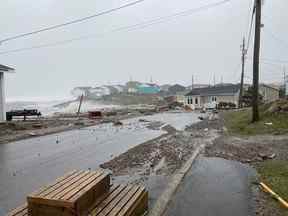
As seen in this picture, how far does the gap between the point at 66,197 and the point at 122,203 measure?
40.3 inches

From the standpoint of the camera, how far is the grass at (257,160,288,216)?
5.83 m

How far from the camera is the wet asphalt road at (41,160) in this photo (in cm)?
699

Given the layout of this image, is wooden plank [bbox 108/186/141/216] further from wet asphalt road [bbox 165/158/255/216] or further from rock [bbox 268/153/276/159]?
rock [bbox 268/153/276/159]

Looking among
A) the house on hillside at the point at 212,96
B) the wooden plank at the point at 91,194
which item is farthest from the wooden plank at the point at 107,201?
the house on hillside at the point at 212,96

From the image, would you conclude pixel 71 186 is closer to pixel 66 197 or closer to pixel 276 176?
pixel 66 197

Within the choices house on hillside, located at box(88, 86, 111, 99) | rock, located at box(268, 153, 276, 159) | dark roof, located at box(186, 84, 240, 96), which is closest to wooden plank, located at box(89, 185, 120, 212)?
A: rock, located at box(268, 153, 276, 159)

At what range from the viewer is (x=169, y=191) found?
20.8 feet

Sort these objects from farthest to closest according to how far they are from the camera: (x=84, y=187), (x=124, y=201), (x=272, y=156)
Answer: (x=272, y=156)
(x=124, y=201)
(x=84, y=187)

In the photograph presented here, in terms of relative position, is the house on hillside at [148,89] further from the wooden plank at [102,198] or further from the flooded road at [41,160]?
the wooden plank at [102,198]

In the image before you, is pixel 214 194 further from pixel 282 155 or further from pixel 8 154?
pixel 8 154

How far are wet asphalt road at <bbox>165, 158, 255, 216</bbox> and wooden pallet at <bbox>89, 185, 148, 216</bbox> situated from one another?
0.50m

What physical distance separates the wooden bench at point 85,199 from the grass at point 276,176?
7.97 ft

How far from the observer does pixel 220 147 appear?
11.5 metres

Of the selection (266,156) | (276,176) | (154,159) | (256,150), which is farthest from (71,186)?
(256,150)
